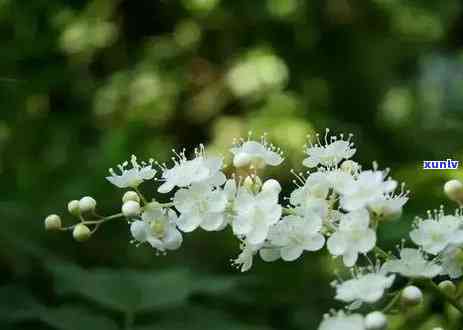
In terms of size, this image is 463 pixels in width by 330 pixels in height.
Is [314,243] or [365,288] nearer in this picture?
[365,288]

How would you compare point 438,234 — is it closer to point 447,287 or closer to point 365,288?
point 447,287

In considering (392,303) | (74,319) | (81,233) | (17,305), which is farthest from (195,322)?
(392,303)

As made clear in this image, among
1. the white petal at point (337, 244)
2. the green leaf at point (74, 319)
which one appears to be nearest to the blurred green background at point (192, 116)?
the green leaf at point (74, 319)

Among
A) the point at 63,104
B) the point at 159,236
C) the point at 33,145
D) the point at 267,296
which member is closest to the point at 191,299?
the point at 267,296

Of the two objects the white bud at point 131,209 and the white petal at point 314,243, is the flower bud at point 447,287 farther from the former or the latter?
the white bud at point 131,209

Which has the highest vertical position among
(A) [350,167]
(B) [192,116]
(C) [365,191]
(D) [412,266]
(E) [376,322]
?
(B) [192,116]

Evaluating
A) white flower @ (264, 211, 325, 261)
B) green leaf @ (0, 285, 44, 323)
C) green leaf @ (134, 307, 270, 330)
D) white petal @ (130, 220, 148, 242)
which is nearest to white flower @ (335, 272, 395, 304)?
white flower @ (264, 211, 325, 261)

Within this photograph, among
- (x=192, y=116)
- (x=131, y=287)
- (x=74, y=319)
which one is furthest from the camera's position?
(x=192, y=116)

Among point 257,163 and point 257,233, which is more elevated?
point 257,163
